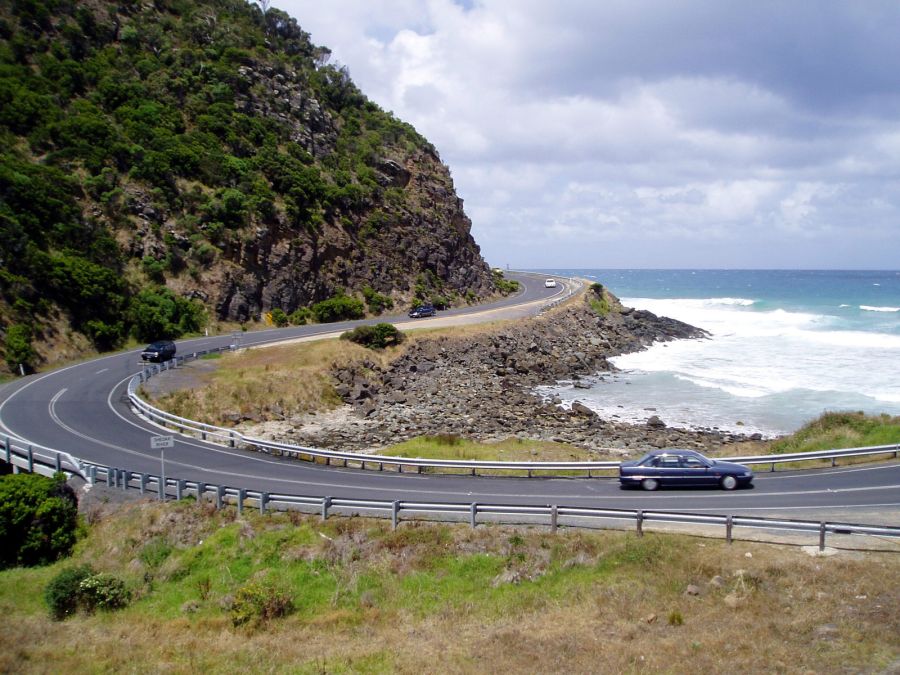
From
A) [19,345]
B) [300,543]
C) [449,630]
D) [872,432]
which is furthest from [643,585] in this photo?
[19,345]

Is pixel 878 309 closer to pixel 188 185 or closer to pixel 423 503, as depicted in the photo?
pixel 188 185

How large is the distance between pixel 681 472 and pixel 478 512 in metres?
7.43

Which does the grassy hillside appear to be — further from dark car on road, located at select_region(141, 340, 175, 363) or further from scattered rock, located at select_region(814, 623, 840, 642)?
scattered rock, located at select_region(814, 623, 840, 642)

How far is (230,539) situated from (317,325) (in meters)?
41.9

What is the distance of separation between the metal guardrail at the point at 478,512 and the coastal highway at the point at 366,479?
→ 64.5 inches

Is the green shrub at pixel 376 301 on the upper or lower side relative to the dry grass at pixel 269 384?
upper

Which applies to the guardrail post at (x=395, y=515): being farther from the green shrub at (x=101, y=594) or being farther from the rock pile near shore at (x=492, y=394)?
the rock pile near shore at (x=492, y=394)

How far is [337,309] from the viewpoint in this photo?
2424 inches

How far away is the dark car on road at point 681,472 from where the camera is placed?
20.5 metres

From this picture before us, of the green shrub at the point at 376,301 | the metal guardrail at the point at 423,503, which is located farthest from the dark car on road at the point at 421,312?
the metal guardrail at the point at 423,503

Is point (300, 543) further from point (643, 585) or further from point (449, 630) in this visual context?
point (643, 585)

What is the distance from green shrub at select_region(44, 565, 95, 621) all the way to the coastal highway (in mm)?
6290

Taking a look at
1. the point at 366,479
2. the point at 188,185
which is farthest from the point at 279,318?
the point at 366,479

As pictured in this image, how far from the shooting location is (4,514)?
60.8 ft
